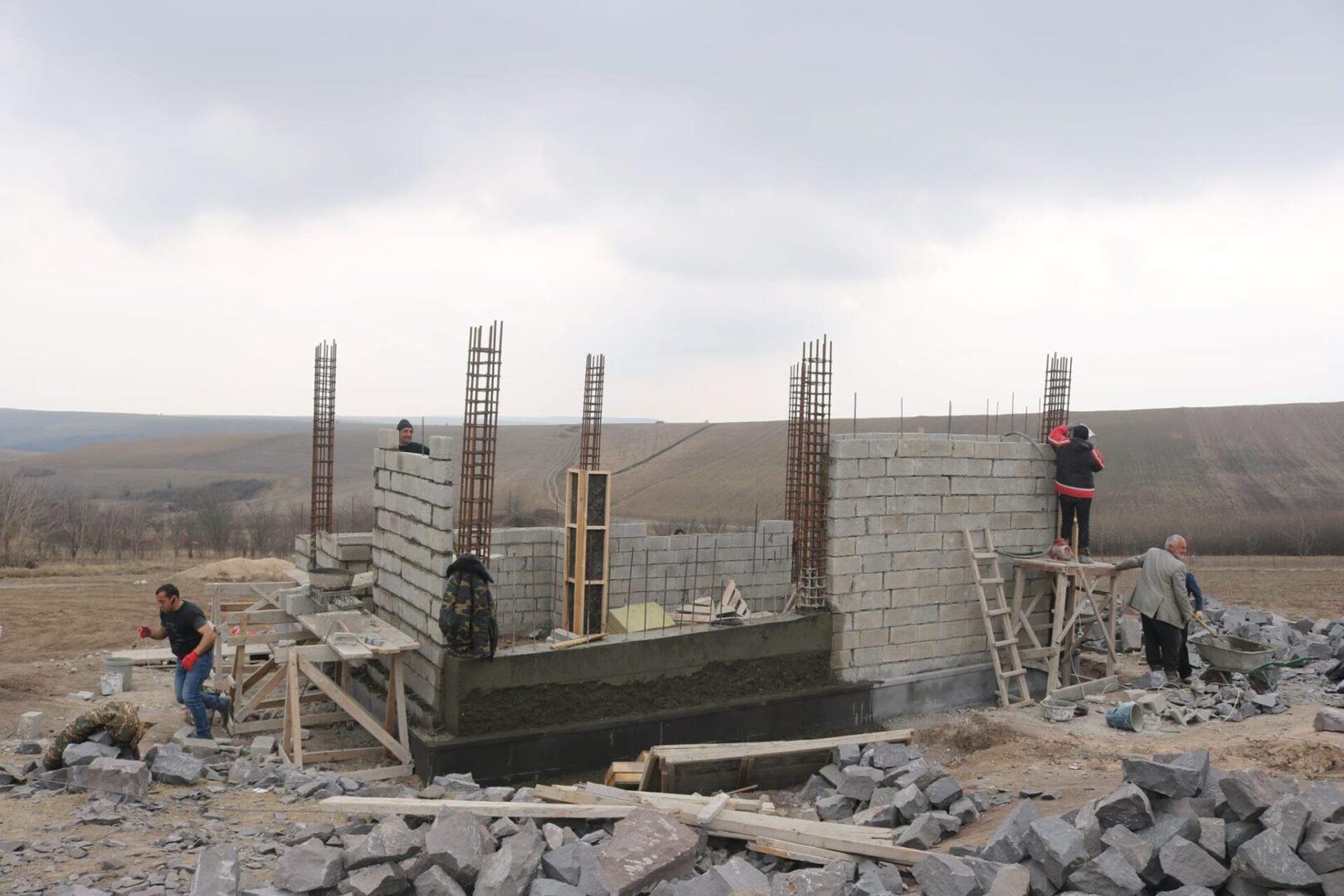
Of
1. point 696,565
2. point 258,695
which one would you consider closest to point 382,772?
point 258,695

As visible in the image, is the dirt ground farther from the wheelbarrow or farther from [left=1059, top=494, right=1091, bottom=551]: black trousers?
[left=1059, top=494, right=1091, bottom=551]: black trousers

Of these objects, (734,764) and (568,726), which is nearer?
(734,764)

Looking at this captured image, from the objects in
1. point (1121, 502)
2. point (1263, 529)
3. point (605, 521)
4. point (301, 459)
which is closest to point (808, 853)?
point (605, 521)

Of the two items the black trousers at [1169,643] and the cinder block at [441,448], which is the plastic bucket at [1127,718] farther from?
the cinder block at [441,448]

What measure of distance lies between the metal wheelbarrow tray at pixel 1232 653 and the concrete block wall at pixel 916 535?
192 centimetres

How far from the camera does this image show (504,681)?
26.1ft

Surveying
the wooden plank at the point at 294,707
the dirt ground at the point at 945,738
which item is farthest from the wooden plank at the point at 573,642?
the dirt ground at the point at 945,738

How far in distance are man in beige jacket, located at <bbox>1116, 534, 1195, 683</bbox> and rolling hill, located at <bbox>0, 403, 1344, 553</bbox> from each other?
21.2 metres

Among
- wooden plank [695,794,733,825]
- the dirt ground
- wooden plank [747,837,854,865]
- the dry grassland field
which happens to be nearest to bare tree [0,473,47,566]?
the dry grassland field

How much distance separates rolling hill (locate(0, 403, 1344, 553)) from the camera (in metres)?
35.3

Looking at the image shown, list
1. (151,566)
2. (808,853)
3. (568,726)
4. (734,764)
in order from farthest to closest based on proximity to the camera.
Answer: (151,566) < (568,726) < (734,764) < (808,853)

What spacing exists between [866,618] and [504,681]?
12.2 feet

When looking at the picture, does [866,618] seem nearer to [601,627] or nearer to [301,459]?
[601,627]

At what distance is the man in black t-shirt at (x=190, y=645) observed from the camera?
798cm
